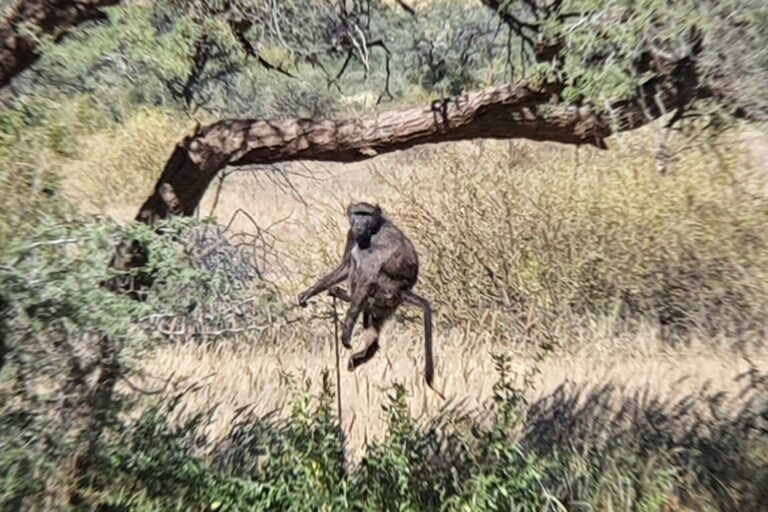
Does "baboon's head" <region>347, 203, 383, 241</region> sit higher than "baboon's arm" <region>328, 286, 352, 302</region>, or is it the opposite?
"baboon's head" <region>347, 203, 383, 241</region>

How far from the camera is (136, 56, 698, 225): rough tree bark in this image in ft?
12.2

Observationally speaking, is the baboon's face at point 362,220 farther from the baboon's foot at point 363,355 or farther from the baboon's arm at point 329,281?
the baboon's foot at point 363,355

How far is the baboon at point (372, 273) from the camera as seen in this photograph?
2.41m

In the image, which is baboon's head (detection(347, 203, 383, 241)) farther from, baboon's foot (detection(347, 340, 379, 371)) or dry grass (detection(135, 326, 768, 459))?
dry grass (detection(135, 326, 768, 459))

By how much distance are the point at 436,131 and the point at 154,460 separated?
1.93 m

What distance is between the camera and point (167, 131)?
6730 mm

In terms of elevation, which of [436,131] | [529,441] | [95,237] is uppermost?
[436,131]

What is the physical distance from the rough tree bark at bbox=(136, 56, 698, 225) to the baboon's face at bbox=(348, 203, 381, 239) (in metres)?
1.42

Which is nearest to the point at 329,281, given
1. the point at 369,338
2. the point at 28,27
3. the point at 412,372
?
the point at 369,338

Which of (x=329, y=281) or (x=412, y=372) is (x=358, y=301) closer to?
(x=329, y=281)

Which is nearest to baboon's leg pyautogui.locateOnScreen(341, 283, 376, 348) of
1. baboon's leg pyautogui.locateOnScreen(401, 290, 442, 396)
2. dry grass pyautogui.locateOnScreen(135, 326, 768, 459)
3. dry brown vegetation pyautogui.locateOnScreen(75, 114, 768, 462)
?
baboon's leg pyautogui.locateOnScreen(401, 290, 442, 396)

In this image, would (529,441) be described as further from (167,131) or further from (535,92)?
(167,131)

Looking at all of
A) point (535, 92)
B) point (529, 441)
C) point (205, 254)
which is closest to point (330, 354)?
point (205, 254)

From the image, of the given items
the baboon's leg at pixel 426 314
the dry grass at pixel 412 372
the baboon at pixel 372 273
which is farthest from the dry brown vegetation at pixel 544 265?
the baboon at pixel 372 273
